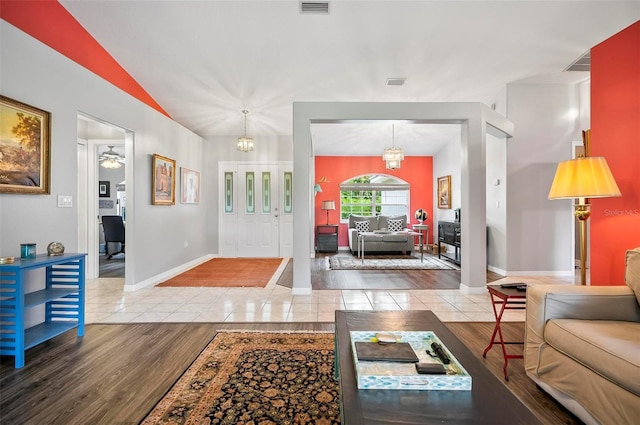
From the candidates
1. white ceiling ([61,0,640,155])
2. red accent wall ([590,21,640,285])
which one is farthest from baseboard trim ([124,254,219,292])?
red accent wall ([590,21,640,285])

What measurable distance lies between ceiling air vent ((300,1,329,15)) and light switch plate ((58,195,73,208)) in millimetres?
→ 3104

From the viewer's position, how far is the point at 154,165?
4359 mm

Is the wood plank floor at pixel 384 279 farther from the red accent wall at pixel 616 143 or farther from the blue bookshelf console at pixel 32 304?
the blue bookshelf console at pixel 32 304

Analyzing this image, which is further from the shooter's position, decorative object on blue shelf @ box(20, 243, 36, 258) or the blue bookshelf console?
decorative object on blue shelf @ box(20, 243, 36, 258)

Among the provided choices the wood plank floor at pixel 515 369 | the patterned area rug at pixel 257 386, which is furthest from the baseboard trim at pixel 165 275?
→ the wood plank floor at pixel 515 369

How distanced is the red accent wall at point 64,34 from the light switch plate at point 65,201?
5.06 ft

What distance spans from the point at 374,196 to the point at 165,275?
19.0 ft

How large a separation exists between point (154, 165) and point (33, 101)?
1.80 metres

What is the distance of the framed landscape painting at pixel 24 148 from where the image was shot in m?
2.33

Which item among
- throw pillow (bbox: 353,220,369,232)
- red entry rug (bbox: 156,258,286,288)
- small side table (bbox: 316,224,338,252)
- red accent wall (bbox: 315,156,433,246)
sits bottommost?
red entry rug (bbox: 156,258,286,288)

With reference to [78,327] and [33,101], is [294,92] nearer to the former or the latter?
[33,101]

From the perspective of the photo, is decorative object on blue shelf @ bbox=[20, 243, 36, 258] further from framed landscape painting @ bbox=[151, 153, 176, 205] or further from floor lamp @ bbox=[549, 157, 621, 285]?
floor lamp @ bbox=[549, 157, 621, 285]

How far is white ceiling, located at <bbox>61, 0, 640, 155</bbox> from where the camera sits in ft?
10.4

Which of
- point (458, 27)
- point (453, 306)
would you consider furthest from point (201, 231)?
point (458, 27)
